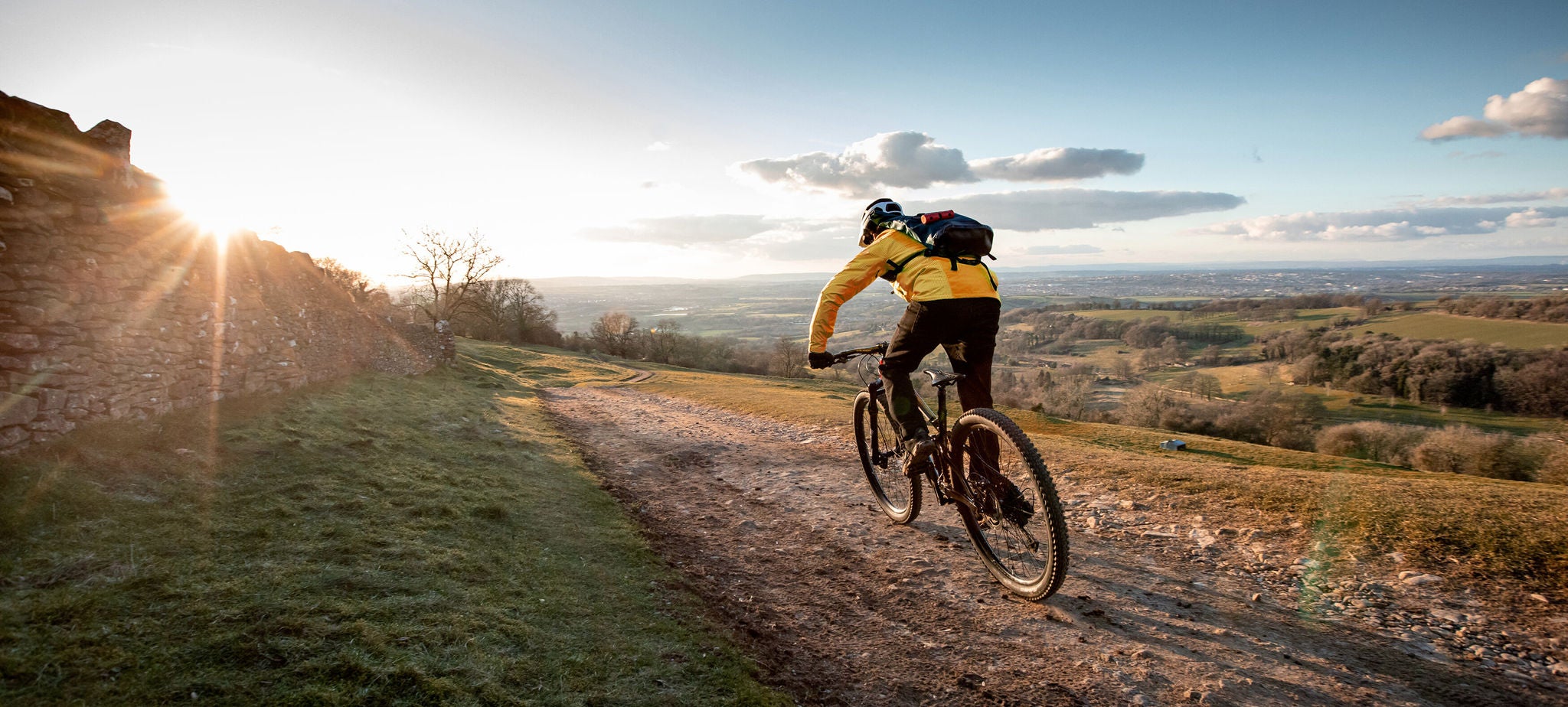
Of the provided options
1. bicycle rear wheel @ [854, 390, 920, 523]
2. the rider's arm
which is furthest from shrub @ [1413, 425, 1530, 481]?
the rider's arm

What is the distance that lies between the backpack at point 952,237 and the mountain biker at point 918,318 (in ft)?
0.12

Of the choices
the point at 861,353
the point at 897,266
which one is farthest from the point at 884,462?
the point at 897,266

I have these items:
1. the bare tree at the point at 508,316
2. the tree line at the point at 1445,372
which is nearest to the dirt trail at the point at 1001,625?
the tree line at the point at 1445,372

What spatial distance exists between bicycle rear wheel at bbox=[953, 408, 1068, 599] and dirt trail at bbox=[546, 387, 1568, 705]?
8.7 inches

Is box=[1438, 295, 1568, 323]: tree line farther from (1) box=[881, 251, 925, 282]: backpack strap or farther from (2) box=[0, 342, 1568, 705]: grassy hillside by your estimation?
(1) box=[881, 251, 925, 282]: backpack strap

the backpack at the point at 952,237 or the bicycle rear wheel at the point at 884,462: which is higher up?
the backpack at the point at 952,237

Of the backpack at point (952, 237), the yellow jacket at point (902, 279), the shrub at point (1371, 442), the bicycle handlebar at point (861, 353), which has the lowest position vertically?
the shrub at point (1371, 442)

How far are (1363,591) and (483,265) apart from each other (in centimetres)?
5513

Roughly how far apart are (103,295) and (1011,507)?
8.95m

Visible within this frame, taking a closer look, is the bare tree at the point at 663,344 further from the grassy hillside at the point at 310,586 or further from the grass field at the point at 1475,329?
the grass field at the point at 1475,329

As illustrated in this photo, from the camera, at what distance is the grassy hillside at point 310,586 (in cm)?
262

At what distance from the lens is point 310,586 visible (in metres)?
3.52

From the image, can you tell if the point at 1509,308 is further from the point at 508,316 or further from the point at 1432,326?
the point at 508,316

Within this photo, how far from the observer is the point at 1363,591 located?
14.4 feet
